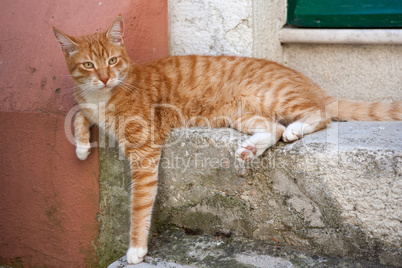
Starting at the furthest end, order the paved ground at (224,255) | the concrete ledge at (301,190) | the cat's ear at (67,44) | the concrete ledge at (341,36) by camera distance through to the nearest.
Result: the concrete ledge at (341,36), the cat's ear at (67,44), the paved ground at (224,255), the concrete ledge at (301,190)

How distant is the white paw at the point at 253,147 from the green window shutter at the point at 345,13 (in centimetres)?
143

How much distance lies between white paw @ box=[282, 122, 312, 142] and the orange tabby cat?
1 centimetres

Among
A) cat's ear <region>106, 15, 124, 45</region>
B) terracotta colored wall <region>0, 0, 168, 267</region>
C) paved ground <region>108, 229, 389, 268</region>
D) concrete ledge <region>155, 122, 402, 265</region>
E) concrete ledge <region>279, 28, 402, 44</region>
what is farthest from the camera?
concrete ledge <region>279, 28, 402, 44</region>

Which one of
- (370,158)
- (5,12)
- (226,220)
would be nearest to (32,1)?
(5,12)

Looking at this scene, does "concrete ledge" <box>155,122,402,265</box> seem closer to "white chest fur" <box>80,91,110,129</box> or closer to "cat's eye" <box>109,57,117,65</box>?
"white chest fur" <box>80,91,110,129</box>

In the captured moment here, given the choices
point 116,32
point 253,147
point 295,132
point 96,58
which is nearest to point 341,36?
point 295,132

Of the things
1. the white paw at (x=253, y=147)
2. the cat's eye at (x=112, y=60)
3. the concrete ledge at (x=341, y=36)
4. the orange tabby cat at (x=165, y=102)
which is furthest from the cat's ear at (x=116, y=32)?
the concrete ledge at (x=341, y=36)

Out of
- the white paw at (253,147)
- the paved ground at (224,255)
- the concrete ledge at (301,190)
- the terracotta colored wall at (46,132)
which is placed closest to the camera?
the concrete ledge at (301,190)

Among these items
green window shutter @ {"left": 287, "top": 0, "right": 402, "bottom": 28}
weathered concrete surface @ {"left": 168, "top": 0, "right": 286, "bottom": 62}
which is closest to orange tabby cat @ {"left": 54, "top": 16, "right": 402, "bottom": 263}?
weathered concrete surface @ {"left": 168, "top": 0, "right": 286, "bottom": 62}

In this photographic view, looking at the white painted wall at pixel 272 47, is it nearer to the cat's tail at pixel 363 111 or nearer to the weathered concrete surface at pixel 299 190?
the cat's tail at pixel 363 111

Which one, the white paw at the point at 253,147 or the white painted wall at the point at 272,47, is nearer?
the white paw at the point at 253,147

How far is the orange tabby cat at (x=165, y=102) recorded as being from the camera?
2295 millimetres

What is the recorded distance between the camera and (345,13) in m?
2.90

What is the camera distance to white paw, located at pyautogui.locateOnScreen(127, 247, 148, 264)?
6.79 ft
